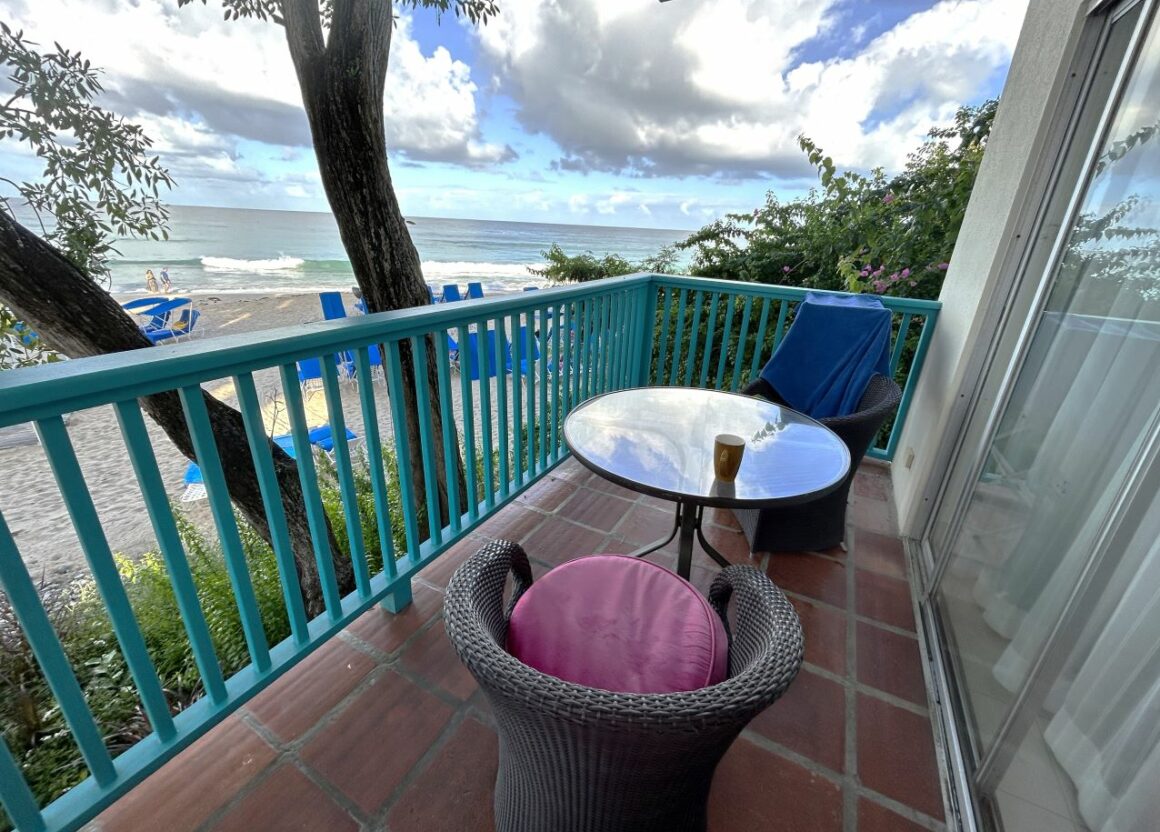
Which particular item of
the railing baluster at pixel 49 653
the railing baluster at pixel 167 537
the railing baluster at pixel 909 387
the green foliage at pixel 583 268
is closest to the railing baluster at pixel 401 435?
the railing baluster at pixel 167 537

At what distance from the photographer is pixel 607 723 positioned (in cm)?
59

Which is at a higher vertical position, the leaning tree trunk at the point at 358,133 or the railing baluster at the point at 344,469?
the leaning tree trunk at the point at 358,133

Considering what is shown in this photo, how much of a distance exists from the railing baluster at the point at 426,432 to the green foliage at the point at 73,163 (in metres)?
1.62

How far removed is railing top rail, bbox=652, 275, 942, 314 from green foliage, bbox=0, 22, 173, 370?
290 centimetres

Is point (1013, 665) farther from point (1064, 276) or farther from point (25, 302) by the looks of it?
point (25, 302)

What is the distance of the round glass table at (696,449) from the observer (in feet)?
4.61

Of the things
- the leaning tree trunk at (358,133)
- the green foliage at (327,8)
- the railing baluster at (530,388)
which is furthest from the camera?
the green foliage at (327,8)

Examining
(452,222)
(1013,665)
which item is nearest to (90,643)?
(1013,665)

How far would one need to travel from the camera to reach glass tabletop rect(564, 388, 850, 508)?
4.62 ft

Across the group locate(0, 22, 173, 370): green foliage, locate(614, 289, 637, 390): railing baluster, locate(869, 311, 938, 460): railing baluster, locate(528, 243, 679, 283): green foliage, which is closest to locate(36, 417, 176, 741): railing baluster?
locate(0, 22, 173, 370): green foliage

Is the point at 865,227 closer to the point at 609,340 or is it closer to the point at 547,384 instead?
the point at 609,340

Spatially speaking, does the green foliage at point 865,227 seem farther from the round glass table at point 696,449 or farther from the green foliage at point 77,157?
the green foliage at point 77,157

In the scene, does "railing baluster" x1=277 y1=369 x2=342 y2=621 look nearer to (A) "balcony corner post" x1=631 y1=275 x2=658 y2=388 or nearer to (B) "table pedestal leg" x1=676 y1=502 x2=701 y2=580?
(B) "table pedestal leg" x1=676 y1=502 x2=701 y2=580

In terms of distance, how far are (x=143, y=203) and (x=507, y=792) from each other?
323 cm
